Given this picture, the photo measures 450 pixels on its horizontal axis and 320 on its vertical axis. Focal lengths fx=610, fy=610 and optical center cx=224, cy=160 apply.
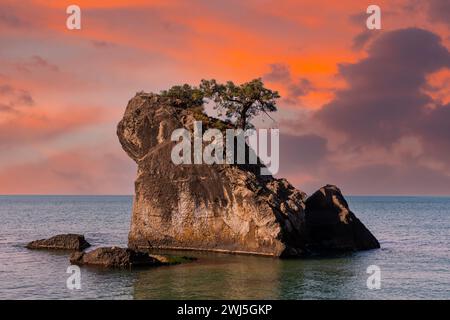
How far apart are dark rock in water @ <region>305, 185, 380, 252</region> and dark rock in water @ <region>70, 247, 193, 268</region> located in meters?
16.6

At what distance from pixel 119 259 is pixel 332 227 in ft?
77.3

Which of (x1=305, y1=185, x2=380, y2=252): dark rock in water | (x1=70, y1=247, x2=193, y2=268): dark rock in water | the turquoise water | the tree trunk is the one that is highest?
the tree trunk

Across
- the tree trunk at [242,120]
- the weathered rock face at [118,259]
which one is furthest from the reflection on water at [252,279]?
the tree trunk at [242,120]

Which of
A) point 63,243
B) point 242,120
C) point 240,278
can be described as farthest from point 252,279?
point 63,243

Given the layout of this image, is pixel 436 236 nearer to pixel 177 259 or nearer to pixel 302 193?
pixel 302 193

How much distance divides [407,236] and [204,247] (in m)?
34.0

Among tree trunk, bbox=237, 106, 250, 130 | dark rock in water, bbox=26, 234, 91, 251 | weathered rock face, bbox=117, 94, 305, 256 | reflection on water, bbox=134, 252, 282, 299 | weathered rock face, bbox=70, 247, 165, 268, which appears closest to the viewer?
reflection on water, bbox=134, 252, 282, 299

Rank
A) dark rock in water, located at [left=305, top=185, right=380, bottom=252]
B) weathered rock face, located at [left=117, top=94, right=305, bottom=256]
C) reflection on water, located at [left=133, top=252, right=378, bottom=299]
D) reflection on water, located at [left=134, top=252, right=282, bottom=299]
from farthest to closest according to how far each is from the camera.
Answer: dark rock in water, located at [left=305, top=185, right=380, bottom=252] < weathered rock face, located at [left=117, top=94, right=305, bottom=256] < reflection on water, located at [left=133, top=252, right=378, bottom=299] < reflection on water, located at [left=134, top=252, right=282, bottom=299]

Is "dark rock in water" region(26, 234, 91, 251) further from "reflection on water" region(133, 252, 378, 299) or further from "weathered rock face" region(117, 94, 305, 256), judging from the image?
"reflection on water" region(133, 252, 378, 299)

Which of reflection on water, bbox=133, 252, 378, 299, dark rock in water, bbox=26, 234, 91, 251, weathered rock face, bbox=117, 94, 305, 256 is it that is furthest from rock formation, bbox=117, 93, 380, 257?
dark rock in water, bbox=26, 234, 91, 251

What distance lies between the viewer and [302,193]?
198ft

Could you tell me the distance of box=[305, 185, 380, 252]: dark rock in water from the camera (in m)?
61.0

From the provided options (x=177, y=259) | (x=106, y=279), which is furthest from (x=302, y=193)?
(x=106, y=279)
